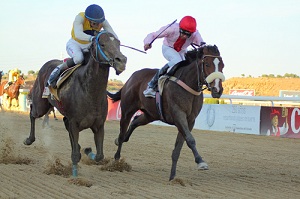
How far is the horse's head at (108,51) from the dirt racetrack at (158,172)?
1667 mm

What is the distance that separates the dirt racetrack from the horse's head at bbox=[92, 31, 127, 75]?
5.47 ft

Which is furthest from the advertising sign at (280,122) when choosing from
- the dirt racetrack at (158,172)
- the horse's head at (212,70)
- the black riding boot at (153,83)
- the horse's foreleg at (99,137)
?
the horse's foreleg at (99,137)

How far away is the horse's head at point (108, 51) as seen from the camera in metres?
7.66

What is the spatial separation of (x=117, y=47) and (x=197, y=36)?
6.26 feet

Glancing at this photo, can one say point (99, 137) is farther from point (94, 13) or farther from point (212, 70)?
point (212, 70)

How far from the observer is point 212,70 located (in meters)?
8.20

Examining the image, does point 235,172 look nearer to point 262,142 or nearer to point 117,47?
point 117,47

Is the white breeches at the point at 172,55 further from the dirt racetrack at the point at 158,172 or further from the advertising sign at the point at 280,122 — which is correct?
the advertising sign at the point at 280,122

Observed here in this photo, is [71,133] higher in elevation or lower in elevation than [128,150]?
higher

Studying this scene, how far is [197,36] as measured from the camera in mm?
9375

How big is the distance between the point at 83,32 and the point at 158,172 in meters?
2.63

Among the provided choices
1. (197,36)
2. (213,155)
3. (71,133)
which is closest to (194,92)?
(197,36)

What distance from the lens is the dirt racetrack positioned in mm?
7656

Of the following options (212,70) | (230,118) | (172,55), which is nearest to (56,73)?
(172,55)
